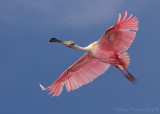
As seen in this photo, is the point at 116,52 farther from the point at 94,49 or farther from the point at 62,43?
the point at 62,43

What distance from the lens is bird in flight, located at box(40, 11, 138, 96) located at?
425 inches

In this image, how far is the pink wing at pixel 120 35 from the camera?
10.5 metres

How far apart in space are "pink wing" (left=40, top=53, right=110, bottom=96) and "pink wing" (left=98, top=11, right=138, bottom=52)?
52.8 inches

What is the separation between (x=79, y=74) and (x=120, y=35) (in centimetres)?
245

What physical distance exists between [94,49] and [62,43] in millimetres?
1034

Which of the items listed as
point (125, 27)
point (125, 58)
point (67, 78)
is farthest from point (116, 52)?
point (67, 78)

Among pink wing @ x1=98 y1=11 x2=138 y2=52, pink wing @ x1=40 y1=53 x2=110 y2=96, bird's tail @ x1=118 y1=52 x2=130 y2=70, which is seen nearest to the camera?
pink wing @ x1=98 y1=11 x2=138 y2=52

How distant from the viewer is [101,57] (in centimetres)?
1134

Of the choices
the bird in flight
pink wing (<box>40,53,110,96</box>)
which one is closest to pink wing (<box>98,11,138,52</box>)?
the bird in flight

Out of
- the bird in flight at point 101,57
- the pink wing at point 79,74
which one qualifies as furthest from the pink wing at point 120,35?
the pink wing at point 79,74

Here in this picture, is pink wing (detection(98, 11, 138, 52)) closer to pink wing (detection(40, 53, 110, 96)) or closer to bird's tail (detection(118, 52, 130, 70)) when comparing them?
bird's tail (detection(118, 52, 130, 70))

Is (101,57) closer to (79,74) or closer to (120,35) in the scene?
(120,35)

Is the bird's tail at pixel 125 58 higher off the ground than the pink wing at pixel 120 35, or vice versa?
the pink wing at pixel 120 35

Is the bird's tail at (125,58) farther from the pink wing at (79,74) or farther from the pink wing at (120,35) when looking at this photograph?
the pink wing at (79,74)
